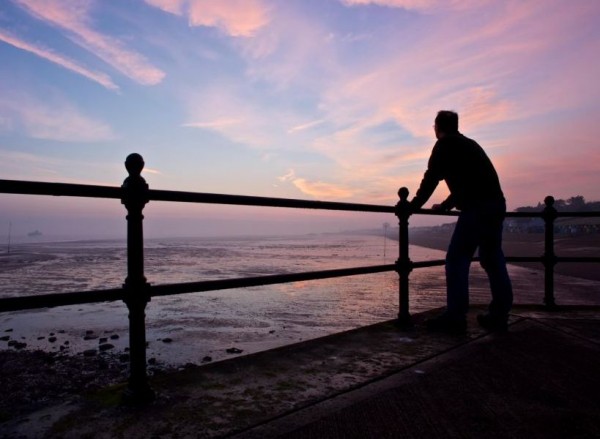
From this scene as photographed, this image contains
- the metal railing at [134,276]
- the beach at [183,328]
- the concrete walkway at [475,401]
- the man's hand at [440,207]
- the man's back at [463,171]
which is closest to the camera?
the concrete walkway at [475,401]

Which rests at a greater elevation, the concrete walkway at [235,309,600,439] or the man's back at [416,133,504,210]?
the man's back at [416,133,504,210]

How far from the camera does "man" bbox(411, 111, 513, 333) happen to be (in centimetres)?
309

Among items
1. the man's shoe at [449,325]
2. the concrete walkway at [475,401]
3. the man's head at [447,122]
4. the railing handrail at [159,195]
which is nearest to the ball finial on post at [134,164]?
the railing handrail at [159,195]

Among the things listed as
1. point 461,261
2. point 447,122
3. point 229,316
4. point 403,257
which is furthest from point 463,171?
point 229,316

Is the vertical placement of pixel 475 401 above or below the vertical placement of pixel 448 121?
below

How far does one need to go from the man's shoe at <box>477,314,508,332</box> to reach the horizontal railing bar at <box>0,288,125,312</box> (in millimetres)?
2728

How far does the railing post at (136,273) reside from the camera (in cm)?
192

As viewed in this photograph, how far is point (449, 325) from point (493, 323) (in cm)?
39

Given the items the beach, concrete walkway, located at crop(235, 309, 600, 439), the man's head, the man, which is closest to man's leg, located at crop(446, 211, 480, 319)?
the man

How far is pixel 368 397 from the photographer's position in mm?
1906

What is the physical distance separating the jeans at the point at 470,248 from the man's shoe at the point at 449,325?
33 millimetres

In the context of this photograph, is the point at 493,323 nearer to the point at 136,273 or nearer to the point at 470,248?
the point at 470,248

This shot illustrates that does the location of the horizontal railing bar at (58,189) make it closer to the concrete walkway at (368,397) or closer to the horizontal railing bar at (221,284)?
the horizontal railing bar at (221,284)

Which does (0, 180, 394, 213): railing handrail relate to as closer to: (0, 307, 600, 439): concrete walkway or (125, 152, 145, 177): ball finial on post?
(125, 152, 145, 177): ball finial on post
